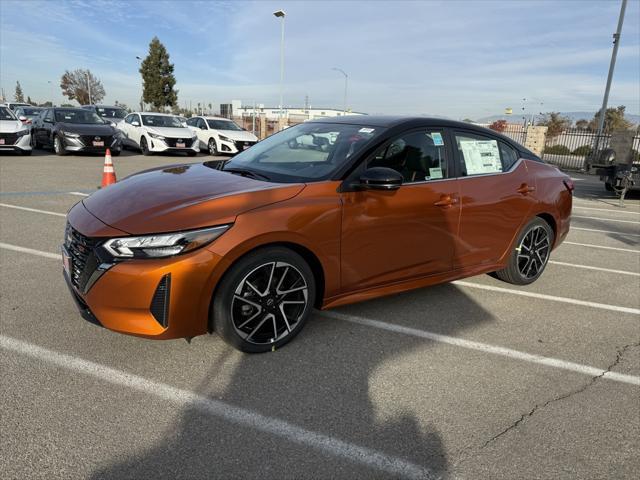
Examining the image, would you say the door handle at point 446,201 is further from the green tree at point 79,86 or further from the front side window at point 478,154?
the green tree at point 79,86

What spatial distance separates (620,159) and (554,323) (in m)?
10.6

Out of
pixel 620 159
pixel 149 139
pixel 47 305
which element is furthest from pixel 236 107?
pixel 47 305

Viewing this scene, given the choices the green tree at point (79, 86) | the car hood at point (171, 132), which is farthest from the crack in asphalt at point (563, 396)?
the green tree at point (79, 86)

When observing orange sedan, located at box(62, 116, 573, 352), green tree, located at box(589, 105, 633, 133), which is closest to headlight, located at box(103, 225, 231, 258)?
orange sedan, located at box(62, 116, 573, 352)

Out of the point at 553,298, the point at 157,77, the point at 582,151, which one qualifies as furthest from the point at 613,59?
the point at 157,77

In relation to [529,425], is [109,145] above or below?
above

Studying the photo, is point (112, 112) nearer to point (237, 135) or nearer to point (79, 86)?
point (237, 135)

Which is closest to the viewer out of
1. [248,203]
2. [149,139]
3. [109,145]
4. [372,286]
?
[248,203]

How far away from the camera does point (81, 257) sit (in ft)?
9.75

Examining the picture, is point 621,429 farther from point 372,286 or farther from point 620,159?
point 620,159

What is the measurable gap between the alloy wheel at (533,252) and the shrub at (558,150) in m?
23.8

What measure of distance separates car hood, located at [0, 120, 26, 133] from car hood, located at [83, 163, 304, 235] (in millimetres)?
13492

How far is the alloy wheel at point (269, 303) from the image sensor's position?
121 inches

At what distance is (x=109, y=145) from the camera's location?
1552cm
